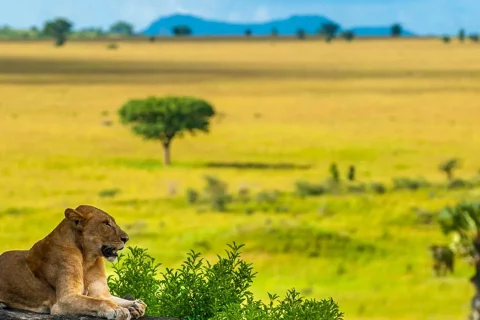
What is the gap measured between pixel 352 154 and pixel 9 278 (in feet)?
297

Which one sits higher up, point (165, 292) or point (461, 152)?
point (461, 152)

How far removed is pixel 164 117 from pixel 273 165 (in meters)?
13.5

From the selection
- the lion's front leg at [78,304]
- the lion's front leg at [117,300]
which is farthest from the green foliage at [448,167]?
the lion's front leg at [78,304]

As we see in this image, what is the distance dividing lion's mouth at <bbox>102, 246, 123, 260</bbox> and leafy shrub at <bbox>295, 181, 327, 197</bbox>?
211ft

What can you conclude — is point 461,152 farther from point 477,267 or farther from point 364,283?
point 477,267

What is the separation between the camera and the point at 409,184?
75.1 m

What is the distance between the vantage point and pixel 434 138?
108m

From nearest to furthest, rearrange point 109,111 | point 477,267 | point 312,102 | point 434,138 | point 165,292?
point 165,292 → point 477,267 → point 434,138 → point 109,111 → point 312,102

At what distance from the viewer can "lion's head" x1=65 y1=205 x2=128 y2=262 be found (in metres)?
8.60

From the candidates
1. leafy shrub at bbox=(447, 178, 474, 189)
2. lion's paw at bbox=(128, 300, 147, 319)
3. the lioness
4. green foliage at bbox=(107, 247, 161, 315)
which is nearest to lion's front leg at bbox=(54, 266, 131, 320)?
the lioness

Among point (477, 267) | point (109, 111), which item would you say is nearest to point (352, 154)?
point (109, 111)

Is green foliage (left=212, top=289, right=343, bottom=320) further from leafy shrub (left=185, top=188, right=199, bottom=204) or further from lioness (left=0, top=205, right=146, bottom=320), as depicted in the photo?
leafy shrub (left=185, top=188, right=199, bottom=204)

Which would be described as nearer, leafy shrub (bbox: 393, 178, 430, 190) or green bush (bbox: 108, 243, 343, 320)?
green bush (bbox: 108, 243, 343, 320)

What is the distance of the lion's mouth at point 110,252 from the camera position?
8539mm
